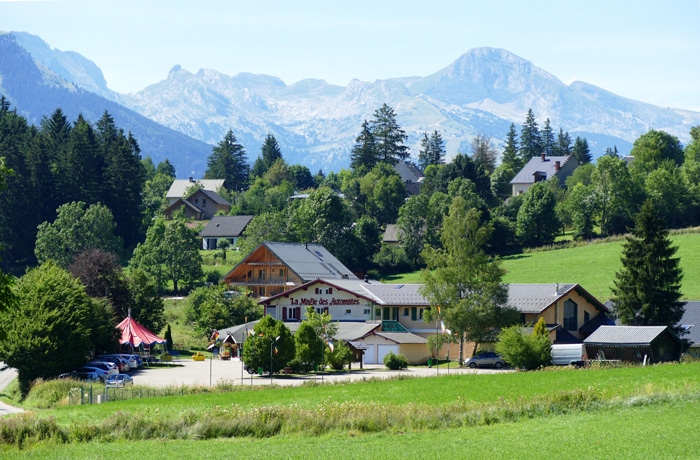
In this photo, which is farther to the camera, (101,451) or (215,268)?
(215,268)

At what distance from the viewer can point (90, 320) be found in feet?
172

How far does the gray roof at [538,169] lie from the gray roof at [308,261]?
6128 cm

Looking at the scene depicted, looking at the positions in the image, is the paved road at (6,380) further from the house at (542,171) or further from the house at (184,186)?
the house at (184,186)

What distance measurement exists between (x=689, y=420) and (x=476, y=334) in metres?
32.5


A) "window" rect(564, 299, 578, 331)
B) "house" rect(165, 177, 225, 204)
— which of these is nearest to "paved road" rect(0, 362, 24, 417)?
"window" rect(564, 299, 578, 331)

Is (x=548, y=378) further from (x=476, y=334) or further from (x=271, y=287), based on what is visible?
(x=271, y=287)

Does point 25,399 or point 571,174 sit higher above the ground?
point 571,174

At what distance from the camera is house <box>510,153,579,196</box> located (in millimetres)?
144625

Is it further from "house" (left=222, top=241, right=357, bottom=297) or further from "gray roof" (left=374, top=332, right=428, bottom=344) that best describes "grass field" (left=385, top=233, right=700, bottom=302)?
"gray roof" (left=374, top=332, right=428, bottom=344)

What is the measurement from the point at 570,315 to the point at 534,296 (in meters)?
3.00

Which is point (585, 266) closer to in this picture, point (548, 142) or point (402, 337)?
point (402, 337)

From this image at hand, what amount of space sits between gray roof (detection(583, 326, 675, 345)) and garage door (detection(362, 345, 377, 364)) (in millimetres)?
17257

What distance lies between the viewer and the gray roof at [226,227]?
12569cm

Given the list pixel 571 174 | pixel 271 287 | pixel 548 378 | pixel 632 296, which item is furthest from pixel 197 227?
pixel 548 378
